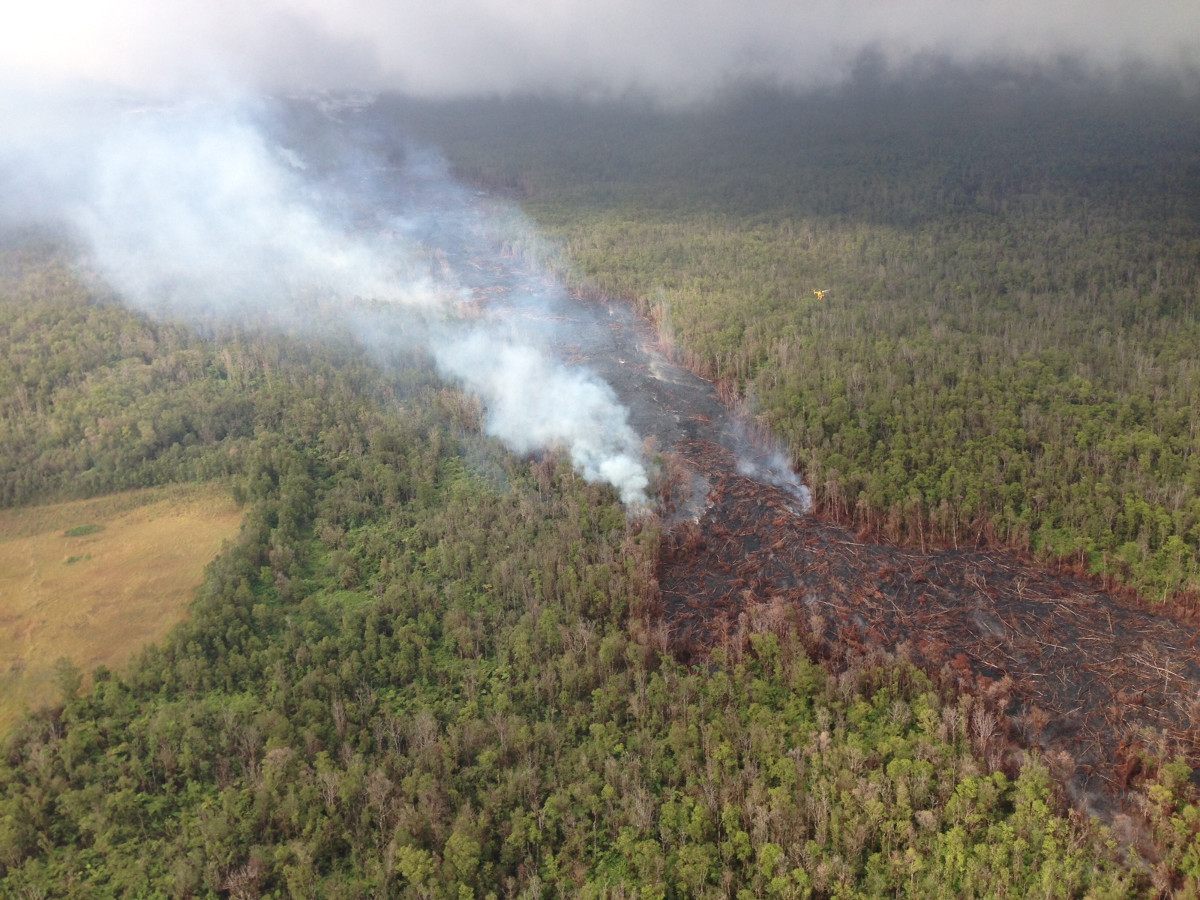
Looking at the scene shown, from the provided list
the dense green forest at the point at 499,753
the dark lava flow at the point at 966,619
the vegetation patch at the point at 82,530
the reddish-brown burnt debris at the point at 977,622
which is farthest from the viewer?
the vegetation patch at the point at 82,530

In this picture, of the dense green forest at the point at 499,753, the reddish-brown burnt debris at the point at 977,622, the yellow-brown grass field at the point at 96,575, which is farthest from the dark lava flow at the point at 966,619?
the yellow-brown grass field at the point at 96,575

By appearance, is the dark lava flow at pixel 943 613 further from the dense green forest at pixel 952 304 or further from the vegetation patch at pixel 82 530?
the vegetation patch at pixel 82 530

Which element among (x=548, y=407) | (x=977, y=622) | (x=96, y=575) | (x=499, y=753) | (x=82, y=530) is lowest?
(x=499, y=753)

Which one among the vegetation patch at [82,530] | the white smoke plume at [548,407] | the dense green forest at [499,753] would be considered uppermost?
the white smoke plume at [548,407]

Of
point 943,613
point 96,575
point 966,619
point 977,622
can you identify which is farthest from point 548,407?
point 977,622

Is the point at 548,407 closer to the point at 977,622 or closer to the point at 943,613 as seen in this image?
the point at 943,613

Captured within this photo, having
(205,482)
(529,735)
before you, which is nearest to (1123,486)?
(529,735)

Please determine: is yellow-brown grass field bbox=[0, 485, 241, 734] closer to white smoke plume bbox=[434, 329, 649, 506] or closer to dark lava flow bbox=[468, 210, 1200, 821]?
white smoke plume bbox=[434, 329, 649, 506]
